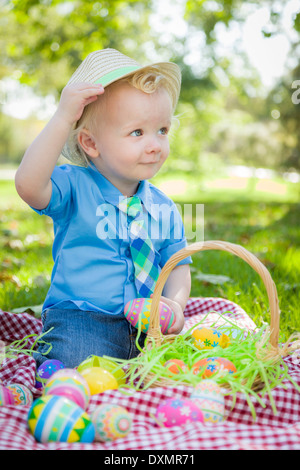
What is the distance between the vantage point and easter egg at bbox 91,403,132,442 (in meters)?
1.40

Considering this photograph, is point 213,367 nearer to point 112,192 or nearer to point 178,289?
point 178,289

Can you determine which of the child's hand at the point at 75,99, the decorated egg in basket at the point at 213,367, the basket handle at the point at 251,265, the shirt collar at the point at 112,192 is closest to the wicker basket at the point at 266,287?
the basket handle at the point at 251,265

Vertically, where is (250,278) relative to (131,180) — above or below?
below

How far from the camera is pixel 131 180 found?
2248 mm

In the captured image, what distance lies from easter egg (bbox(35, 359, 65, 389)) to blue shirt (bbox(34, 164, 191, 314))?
0.96ft

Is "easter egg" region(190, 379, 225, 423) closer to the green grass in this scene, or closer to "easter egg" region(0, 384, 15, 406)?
"easter egg" region(0, 384, 15, 406)

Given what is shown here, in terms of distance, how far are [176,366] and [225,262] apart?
7.07ft

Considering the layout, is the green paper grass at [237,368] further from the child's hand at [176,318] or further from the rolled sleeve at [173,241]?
the rolled sleeve at [173,241]

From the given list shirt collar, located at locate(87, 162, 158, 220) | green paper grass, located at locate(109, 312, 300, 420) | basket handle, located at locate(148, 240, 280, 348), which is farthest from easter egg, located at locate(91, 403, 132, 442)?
shirt collar, located at locate(87, 162, 158, 220)

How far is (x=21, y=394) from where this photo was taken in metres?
1.67

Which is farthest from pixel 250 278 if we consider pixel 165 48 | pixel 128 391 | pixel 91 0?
pixel 165 48

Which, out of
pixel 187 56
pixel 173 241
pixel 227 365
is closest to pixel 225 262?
pixel 173 241

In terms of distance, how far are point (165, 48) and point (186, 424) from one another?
978cm
